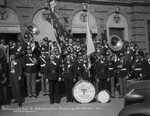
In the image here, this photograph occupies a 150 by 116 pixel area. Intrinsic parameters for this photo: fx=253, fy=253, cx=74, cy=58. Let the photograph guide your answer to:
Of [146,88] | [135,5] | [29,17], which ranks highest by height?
[135,5]

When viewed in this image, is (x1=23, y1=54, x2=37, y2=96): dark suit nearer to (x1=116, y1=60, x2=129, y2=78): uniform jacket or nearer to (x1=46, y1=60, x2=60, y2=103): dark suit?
(x1=46, y1=60, x2=60, y2=103): dark suit

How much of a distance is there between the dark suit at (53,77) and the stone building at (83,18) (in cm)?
463

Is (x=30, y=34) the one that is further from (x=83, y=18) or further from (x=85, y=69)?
(x=83, y=18)

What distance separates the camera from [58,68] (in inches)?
385

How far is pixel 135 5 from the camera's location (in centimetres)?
1725

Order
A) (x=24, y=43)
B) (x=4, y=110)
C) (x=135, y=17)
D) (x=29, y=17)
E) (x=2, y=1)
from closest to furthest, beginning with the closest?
(x=4, y=110)
(x=24, y=43)
(x=2, y=1)
(x=29, y=17)
(x=135, y=17)

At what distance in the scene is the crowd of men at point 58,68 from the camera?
31.0 feet

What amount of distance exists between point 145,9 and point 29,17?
8.28 m

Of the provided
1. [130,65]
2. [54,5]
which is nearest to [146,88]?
[130,65]

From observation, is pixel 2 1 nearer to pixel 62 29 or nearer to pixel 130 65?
pixel 62 29

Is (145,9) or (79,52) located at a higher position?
(145,9)

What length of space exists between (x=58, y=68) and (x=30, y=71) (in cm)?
122

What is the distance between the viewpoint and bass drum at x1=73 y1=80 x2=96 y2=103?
9203 millimetres

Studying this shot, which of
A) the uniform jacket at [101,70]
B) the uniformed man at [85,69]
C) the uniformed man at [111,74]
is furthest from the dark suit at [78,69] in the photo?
the uniformed man at [111,74]
